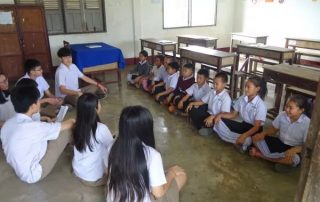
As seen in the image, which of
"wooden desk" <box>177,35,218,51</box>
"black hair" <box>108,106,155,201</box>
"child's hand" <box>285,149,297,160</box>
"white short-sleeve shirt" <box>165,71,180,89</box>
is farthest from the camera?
"wooden desk" <box>177,35,218,51</box>

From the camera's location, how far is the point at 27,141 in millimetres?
1875

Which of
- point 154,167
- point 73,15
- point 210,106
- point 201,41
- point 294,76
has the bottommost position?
point 210,106

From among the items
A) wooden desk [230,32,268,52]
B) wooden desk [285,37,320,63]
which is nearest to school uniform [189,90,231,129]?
wooden desk [285,37,320,63]

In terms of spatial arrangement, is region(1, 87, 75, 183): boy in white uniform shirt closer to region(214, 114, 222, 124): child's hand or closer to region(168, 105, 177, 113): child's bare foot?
region(214, 114, 222, 124): child's hand

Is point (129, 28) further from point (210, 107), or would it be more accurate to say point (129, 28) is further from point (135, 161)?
point (135, 161)

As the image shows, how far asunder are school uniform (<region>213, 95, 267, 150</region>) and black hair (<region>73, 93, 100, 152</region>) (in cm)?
138

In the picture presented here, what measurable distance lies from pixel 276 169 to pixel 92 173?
1.49 m

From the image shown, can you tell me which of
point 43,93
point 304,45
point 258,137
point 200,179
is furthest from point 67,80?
point 304,45

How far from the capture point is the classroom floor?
1997mm

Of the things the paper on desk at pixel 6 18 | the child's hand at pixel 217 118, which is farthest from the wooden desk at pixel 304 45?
the paper on desk at pixel 6 18

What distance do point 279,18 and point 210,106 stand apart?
448 centimetres

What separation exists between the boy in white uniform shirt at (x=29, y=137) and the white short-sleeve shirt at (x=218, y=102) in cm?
149

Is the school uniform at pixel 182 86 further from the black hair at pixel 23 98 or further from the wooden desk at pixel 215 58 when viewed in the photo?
the black hair at pixel 23 98

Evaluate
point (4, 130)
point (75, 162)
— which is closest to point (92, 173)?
point (75, 162)
